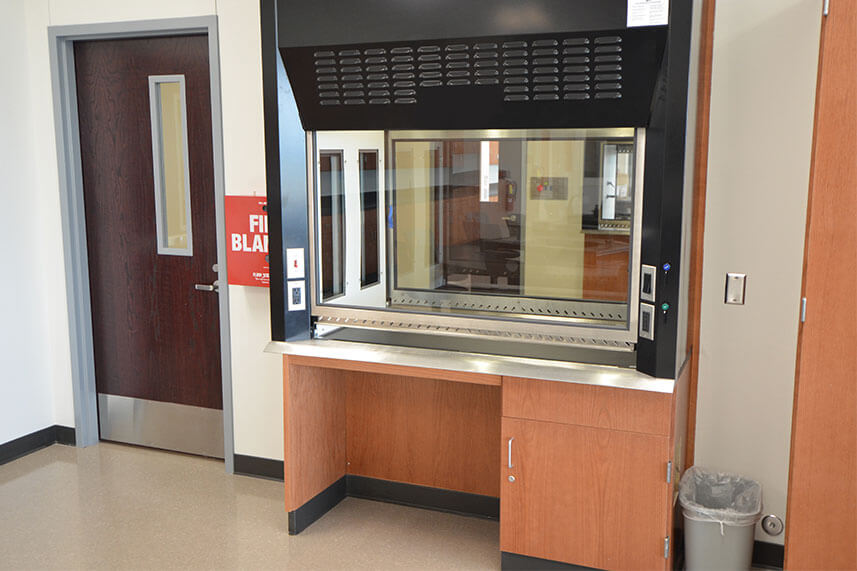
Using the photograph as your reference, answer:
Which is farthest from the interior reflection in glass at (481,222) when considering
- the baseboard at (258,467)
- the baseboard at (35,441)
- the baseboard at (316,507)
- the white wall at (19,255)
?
the baseboard at (35,441)

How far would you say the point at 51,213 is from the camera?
12.6 feet

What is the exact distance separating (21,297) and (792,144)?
3521 millimetres

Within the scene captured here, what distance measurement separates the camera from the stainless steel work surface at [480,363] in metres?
2.41

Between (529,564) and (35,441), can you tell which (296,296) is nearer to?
(529,564)

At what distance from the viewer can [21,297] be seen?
380 centimetres

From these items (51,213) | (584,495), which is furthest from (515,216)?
(51,213)

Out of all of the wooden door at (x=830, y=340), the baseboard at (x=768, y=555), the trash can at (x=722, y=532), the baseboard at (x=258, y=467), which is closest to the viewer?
the wooden door at (x=830, y=340)

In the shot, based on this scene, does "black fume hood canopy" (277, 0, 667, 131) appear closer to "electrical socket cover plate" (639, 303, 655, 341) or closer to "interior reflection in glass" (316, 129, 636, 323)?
"interior reflection in glass" (316, 129, 636, 323)

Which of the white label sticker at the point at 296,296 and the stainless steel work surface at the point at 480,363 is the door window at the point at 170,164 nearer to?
the white label sticker at the point at 296,296

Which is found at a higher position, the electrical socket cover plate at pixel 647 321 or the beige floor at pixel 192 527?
the electrical socket cover plate at pixel 647 321

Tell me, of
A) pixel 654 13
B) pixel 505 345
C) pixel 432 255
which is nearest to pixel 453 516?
pixel 505 345

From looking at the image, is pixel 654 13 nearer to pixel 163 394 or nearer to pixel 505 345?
pixel 505 345

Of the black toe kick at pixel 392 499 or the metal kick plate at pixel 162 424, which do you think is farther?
the metal kick plate at pixel 162 424

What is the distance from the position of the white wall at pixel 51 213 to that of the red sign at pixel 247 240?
89 mm
